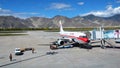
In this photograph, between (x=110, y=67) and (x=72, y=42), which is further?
(x=72, y=42)

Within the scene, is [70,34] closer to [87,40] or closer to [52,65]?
[87,40]

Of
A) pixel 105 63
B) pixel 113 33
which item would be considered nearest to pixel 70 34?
pixel 113 33

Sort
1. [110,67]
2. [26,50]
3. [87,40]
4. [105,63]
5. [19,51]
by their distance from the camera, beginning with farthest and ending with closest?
1. [87,40]
2. [26,50]
3. [19,51]
4. [105,63]
5. [110,67]

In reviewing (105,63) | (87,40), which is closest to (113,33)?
(87,40)

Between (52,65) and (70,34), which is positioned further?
(70,34)

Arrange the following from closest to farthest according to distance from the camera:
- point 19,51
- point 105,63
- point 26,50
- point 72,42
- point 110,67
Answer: point 110,67 < point 105,63 < point 19,51 < point 26,50 < point 72,42

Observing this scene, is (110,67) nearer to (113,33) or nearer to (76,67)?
(76,67)

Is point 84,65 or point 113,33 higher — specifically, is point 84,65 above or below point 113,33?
below

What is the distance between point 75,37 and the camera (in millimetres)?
50094

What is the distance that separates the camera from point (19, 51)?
1537 inches

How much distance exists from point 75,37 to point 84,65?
21.9 meters

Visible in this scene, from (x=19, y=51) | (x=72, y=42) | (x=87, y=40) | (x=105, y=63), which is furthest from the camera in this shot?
(x=72, y=42)

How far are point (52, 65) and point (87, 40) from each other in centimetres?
2031

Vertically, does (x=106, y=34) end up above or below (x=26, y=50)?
above
